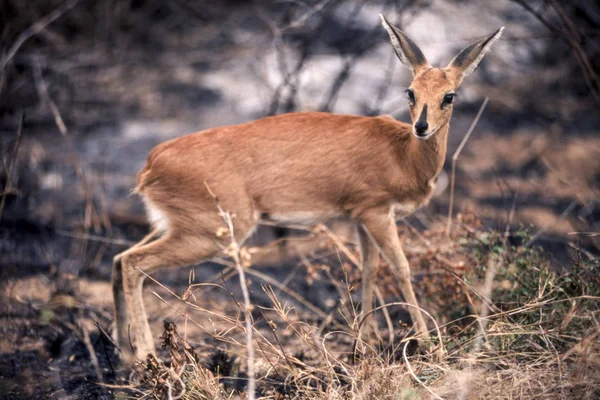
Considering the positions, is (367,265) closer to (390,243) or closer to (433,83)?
(390,243)

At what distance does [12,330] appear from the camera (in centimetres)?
532

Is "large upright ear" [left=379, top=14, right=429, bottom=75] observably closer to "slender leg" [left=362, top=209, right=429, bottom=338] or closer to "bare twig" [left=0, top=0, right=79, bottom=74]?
"slender leg" [left=362, top=209, right=429, bottom=338]

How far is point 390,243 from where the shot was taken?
5.12 metres

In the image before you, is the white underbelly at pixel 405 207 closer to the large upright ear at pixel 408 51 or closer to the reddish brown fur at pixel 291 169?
the reddish brown fur at pixel 291 169

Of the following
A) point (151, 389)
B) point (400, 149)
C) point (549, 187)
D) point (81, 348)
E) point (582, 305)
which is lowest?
point (549, 187)

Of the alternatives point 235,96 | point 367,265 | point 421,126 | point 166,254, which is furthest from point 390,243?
point 235,96

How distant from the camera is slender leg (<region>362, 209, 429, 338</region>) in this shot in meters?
5.10

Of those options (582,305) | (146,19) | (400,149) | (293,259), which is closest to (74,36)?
(146,19)

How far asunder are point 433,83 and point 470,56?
13.7 inches

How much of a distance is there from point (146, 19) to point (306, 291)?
712cm

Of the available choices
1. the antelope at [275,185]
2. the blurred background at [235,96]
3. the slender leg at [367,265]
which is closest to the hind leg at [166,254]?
the antelope at [275,185]

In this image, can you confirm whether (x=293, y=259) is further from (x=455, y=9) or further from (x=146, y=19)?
(x=146, y=19)

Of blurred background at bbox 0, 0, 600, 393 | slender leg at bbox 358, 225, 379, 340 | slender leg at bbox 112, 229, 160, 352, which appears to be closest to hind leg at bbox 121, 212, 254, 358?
slender leg at bbox 112, 229, 160, 352

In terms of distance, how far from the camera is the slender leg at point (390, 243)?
5102 millimetres
